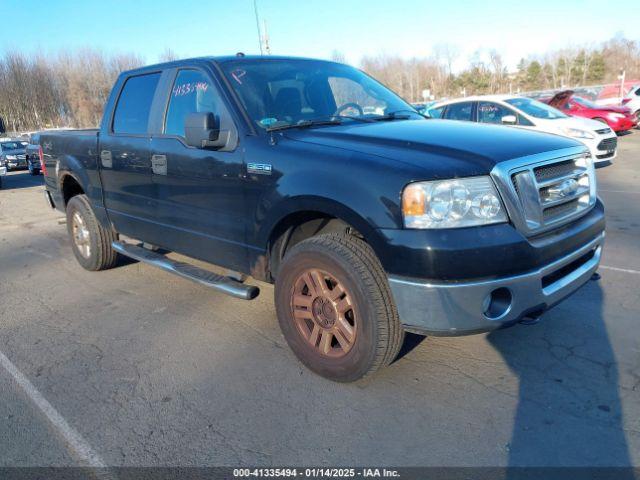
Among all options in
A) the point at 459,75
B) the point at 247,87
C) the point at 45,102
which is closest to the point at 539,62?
the point at 459,75

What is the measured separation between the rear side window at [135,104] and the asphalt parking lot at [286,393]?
1606 mm

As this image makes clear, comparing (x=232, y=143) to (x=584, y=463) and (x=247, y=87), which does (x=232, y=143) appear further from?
(x=584, y=463)

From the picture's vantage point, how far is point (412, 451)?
2.42 meters

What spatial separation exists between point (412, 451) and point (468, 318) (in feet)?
2.30

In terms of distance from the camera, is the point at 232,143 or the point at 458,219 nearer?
the point at 458,219

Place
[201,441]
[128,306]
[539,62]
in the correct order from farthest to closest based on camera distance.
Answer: [539,62], [128,306], [201,441]

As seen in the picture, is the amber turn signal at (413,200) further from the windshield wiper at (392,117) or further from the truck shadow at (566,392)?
the windshield wiper at (392,117)

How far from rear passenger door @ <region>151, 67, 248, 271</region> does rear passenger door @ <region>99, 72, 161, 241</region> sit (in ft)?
0.65

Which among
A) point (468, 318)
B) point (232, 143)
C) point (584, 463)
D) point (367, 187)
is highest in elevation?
point (232, 143)

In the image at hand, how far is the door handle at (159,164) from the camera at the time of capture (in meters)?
3.94

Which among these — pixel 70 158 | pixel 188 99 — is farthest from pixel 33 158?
pixel 188 99

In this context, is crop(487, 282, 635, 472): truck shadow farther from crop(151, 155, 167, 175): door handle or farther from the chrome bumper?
crop(151, 155, 167, 175): door handle

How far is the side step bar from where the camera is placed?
3461 millimetres

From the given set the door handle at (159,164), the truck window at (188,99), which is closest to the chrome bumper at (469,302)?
the truck window at (188,99)
